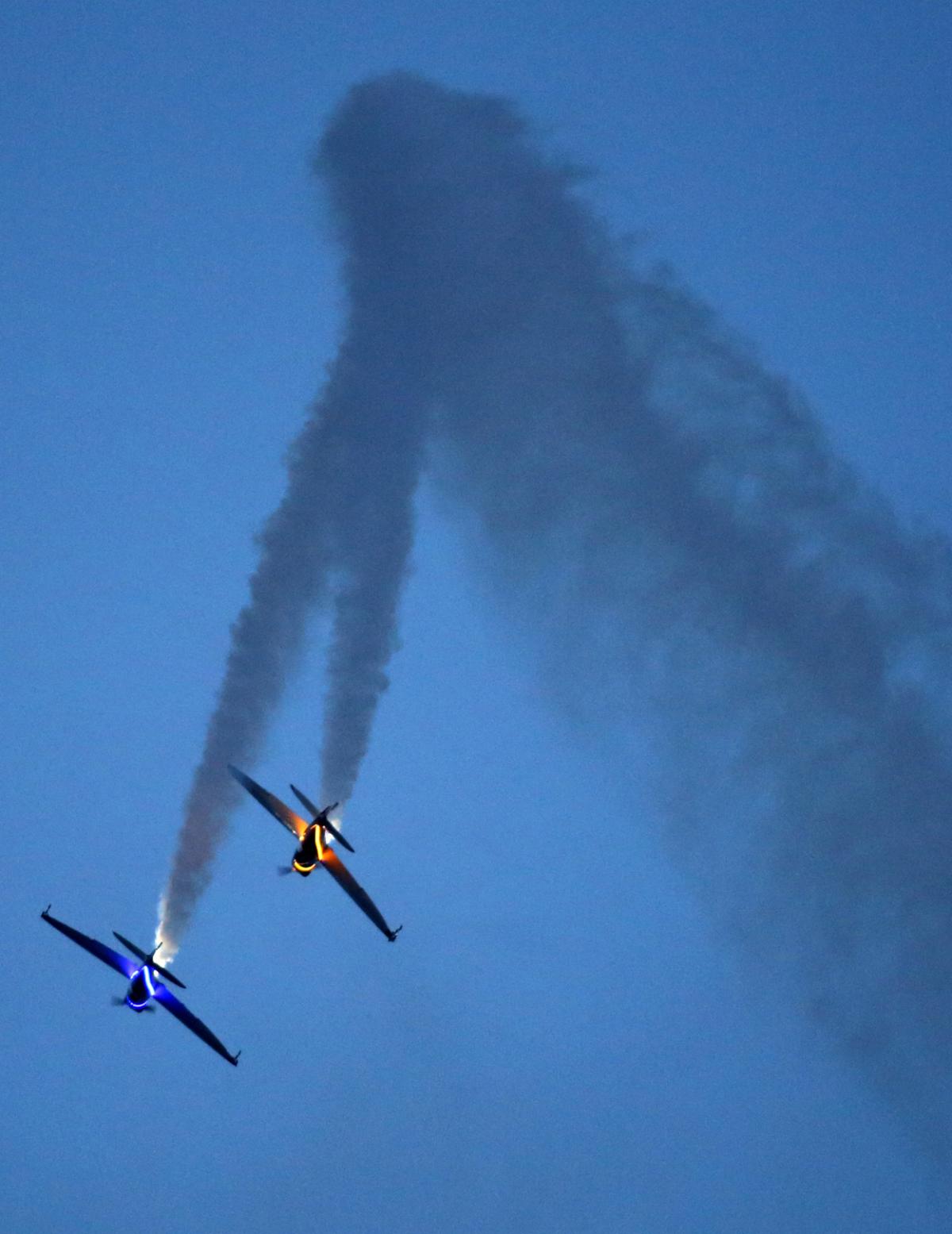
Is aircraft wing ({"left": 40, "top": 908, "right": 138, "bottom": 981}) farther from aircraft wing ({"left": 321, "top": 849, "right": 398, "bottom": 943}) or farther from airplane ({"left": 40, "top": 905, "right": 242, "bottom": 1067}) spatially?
aircraft wing ({"left": 321, "top": 849, "right": 398, "bottom": 943})

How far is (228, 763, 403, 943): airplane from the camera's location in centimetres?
5325

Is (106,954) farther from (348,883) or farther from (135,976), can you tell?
(348,883)

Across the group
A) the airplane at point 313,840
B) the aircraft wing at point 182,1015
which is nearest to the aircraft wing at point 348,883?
the airplane at point 313,840

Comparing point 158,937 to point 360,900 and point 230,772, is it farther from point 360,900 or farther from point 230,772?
point 360,900

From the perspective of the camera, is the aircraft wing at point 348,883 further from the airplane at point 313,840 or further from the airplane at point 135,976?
the airplane at point 135,976

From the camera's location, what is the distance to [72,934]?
51719mm

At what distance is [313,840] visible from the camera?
55.0m

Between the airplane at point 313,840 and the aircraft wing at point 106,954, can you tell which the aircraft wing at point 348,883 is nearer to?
the airplane at point 313,840

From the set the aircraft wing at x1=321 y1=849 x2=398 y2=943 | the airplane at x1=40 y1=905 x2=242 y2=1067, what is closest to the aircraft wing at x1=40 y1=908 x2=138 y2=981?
the airplane at x1=40 y1=905 x2=242 y2=1067

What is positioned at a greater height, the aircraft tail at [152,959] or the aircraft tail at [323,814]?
the aircraft tail at [323,814]

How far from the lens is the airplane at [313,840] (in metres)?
53.2

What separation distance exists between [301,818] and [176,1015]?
23.2 feet

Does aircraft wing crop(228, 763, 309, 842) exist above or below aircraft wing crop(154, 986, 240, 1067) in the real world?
above

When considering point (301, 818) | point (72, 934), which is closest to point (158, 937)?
point (72, 934)
